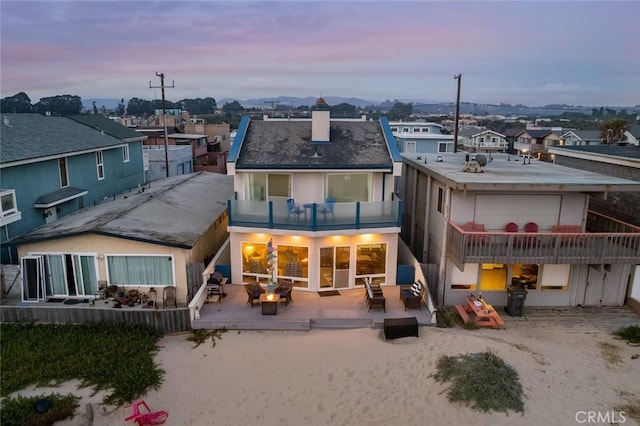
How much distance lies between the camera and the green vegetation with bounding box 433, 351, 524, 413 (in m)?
10.8

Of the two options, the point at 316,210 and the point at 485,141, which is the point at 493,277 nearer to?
the point at 316,210

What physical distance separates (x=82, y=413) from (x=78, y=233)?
751cm

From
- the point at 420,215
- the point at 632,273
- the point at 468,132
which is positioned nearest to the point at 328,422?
the point at 420,215

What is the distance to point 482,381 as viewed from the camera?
1140 centimetres

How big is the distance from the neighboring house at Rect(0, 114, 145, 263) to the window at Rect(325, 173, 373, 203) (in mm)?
12995

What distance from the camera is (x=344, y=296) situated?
56.0ft

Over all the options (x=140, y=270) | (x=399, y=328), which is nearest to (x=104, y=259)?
(x=140, y=270)

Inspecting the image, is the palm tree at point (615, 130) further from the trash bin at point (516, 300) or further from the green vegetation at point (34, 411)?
the green vegetation at point (34, 411)

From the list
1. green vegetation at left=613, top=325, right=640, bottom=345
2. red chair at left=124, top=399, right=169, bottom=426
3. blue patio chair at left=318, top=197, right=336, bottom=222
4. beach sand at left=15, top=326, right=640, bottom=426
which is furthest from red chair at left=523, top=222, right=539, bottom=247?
red chair at left=124, top=399, right=169, bottom=426

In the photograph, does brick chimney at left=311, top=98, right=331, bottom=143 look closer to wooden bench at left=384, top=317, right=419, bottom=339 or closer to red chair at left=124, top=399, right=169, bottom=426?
wooden bench at left=384, top=317, right=419, bottom=339

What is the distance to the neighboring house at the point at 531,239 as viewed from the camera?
49.9ft

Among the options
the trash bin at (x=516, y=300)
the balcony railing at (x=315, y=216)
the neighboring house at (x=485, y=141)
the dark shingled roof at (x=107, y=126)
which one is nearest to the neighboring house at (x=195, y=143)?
the dark shingled roof at (x=107, y=126)

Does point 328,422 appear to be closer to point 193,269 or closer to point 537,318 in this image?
point 193,269

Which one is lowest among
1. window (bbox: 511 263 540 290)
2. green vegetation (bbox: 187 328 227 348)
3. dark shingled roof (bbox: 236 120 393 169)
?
green vegetation (bbox: 187 328 227 348)
